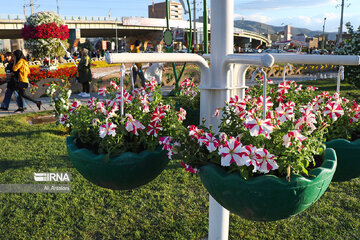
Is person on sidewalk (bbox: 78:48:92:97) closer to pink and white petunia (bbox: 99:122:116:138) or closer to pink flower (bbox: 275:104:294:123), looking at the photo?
pink and white petunia (bbox: 99:122:116:138)

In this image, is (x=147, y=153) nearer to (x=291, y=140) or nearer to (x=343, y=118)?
(x=291, y=140)

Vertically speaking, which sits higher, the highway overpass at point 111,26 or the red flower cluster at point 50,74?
the highway overpass at point 111,26

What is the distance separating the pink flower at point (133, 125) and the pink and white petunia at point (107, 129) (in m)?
0.07

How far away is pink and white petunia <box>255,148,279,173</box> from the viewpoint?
3.67ft

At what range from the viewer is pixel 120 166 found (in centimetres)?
137

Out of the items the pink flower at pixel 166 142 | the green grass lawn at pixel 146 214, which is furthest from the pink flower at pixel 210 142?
the green grass lawn at pixel 146 214

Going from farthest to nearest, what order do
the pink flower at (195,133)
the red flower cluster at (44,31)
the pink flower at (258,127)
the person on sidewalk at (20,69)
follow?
the red flower cluster at (44,31), the person on sidewalk at (20,69), the pink flower at (195,133), the pink flower at (258,127)

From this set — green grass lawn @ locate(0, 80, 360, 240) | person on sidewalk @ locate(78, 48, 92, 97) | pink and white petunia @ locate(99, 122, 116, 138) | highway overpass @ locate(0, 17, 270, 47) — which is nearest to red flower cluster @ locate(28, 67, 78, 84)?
person on sidewalk @ locate(78, 48, 92, 97)

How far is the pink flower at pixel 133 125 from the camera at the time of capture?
143 cm

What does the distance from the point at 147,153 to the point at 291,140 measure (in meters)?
0.60

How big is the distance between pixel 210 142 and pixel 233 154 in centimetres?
14

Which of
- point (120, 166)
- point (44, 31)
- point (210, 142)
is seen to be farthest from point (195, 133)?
point (44, 31)

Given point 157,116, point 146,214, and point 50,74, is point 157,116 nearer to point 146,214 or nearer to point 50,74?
point 146,214

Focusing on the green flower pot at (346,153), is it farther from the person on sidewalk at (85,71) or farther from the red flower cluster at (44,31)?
the red flower cluster at (44,31)
